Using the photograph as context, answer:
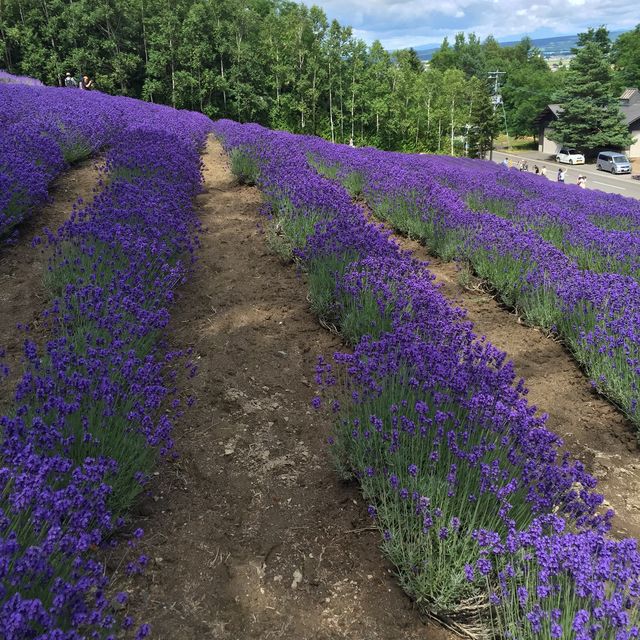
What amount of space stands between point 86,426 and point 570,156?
54.4m

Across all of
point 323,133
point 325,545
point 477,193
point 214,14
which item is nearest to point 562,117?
point 323,133

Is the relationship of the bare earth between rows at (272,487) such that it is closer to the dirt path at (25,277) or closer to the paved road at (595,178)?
the dirt path at (25,277)

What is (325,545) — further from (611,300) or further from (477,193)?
(477,193)

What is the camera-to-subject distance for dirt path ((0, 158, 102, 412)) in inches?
140

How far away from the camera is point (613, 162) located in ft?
141

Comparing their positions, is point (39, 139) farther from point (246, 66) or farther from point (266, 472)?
point (246, 66)

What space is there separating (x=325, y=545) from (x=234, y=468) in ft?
2.24

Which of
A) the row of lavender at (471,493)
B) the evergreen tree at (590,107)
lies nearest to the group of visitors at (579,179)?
the evergreen tree at (590,107)

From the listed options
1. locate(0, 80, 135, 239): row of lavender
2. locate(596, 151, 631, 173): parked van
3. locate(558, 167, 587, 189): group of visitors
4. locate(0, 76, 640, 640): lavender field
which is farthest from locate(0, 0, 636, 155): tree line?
locate(0, 76, 640, 640): lavender field

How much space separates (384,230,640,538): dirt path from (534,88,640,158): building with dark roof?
50.0 m

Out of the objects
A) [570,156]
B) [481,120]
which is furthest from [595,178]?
[481,120]

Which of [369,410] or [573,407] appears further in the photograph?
[573,407]

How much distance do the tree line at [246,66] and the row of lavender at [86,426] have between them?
3635 cm

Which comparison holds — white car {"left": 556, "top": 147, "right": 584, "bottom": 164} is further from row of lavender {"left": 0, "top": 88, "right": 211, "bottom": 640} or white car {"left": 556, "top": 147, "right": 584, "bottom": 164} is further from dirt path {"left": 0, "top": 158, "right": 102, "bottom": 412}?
row of lavender {"left": 0, "top": 88, "right": 211, "bottom": 640}
